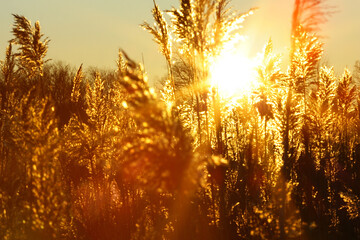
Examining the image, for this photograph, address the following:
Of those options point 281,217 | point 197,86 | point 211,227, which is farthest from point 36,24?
point 281,217

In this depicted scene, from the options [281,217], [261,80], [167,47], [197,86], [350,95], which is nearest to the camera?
[281,217]

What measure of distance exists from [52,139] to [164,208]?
298 centimetres

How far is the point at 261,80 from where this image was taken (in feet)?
27.8

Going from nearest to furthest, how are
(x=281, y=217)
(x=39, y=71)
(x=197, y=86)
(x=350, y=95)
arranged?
(x=281, y=217)
(x=197, y=86)
(x=39, y=71)
(x=350, y=95)

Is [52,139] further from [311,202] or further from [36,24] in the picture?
[311,202]

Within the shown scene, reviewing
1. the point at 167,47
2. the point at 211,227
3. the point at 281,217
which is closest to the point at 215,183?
the point at 211,227

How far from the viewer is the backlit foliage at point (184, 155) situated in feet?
12.8

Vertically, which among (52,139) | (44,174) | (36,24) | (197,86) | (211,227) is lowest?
(211,227)

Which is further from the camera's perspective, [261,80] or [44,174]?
[261,80]

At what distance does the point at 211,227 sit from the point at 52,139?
2.60 metres

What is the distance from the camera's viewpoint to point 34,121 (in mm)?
4094

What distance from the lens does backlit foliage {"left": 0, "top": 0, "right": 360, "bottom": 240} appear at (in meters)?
3.89

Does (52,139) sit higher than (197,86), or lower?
lower

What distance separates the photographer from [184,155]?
2.43 metres
